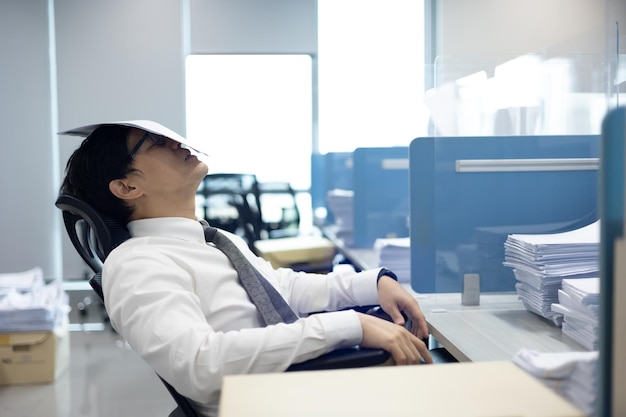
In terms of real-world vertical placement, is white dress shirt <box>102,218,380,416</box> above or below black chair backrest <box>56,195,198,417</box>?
below

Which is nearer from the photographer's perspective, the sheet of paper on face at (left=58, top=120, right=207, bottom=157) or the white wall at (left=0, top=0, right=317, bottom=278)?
the sheet of paper on face at (left=58, top=120, right=207, bottom=157)

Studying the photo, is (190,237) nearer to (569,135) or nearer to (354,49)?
(569,135)

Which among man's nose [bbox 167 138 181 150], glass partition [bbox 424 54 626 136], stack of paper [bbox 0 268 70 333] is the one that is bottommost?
stack of paper [bbox 0 268 70 333]

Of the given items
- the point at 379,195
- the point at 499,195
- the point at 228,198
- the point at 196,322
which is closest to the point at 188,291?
the point at 196,322

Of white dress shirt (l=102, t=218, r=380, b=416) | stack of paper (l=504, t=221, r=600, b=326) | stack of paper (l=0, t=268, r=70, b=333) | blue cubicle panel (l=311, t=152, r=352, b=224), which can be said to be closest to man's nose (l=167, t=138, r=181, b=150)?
white dress shirt (l=102, t=218, r=380, b=416)

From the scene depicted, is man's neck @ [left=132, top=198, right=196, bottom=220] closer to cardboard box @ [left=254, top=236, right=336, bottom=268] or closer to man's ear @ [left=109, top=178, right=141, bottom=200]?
man's ear @ [left=109, top=178, right=141, bottom=200]

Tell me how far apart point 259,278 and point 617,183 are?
947 mm

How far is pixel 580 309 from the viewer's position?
4.74 feet

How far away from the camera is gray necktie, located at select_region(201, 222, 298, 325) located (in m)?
1.45

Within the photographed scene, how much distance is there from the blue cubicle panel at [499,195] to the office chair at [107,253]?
453mm

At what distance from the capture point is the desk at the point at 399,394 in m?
0.81

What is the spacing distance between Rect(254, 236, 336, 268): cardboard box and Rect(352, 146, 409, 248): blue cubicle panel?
266 millimetres

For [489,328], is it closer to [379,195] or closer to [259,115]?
[379,195]

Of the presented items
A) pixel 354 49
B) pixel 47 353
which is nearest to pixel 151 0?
pixel 354 49
